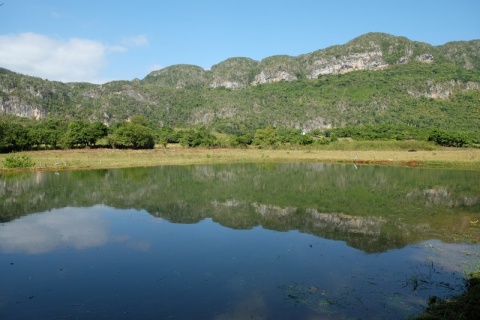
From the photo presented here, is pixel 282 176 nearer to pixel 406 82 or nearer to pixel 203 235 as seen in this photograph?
pixel 203 235

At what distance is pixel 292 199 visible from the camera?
2573 cm

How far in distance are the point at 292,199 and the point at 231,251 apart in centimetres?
1182

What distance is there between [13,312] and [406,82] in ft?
581

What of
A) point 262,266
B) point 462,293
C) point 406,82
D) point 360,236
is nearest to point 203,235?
point 262,266

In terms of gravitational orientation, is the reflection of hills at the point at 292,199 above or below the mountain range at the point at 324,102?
below

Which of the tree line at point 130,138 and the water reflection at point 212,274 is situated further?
the tree line at point 130,138

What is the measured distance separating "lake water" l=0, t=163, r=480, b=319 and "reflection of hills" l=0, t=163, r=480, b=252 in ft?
0.47

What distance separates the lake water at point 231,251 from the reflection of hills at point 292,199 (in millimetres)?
142

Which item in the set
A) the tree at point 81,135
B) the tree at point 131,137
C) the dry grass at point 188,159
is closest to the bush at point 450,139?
the dry grass at point 188,159

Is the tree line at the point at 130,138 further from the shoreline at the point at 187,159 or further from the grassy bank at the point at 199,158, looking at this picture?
the shoreline at the point at 187,159

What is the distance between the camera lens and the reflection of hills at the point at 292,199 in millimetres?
18500

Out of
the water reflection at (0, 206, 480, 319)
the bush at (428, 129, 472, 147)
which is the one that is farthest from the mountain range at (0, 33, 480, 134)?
the water reflection at (0, 206, 480, 319)

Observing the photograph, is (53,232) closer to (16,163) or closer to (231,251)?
(231,251)

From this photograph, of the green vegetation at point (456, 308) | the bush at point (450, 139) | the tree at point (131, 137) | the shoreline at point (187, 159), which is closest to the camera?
the green vegetation at point (456, 308)
